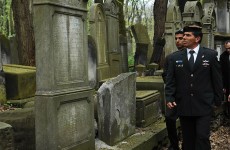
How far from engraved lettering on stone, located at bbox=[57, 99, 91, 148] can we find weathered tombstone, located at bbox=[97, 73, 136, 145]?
441mm

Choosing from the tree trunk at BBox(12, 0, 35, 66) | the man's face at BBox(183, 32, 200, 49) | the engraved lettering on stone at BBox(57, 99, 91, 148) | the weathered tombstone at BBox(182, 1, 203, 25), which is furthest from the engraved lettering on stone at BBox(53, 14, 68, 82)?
the tree trunk at BBox(12, 0, 35, 66)

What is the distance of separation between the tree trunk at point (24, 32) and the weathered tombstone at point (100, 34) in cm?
191

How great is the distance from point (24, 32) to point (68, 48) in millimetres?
6621

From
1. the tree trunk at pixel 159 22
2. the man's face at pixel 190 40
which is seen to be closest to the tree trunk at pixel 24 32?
the tree trunk at pixel 159 22

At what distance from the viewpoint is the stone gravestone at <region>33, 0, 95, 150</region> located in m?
4.82

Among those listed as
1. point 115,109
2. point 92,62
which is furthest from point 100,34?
point 115,109

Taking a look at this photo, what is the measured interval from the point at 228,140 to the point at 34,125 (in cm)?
471

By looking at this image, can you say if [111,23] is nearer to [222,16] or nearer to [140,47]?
[222,16]

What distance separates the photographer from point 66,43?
16.9ft

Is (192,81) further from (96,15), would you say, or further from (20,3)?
(20,3)

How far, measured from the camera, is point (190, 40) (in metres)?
5.52

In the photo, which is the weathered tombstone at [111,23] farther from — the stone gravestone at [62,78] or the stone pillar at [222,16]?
the stone gravestone at [62,78]

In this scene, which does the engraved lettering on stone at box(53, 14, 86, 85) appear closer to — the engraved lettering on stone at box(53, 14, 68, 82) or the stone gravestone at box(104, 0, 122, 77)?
the engraved lettering on stone at box(53, 14, 68, 82)

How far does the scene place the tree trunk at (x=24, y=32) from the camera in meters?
11.3
